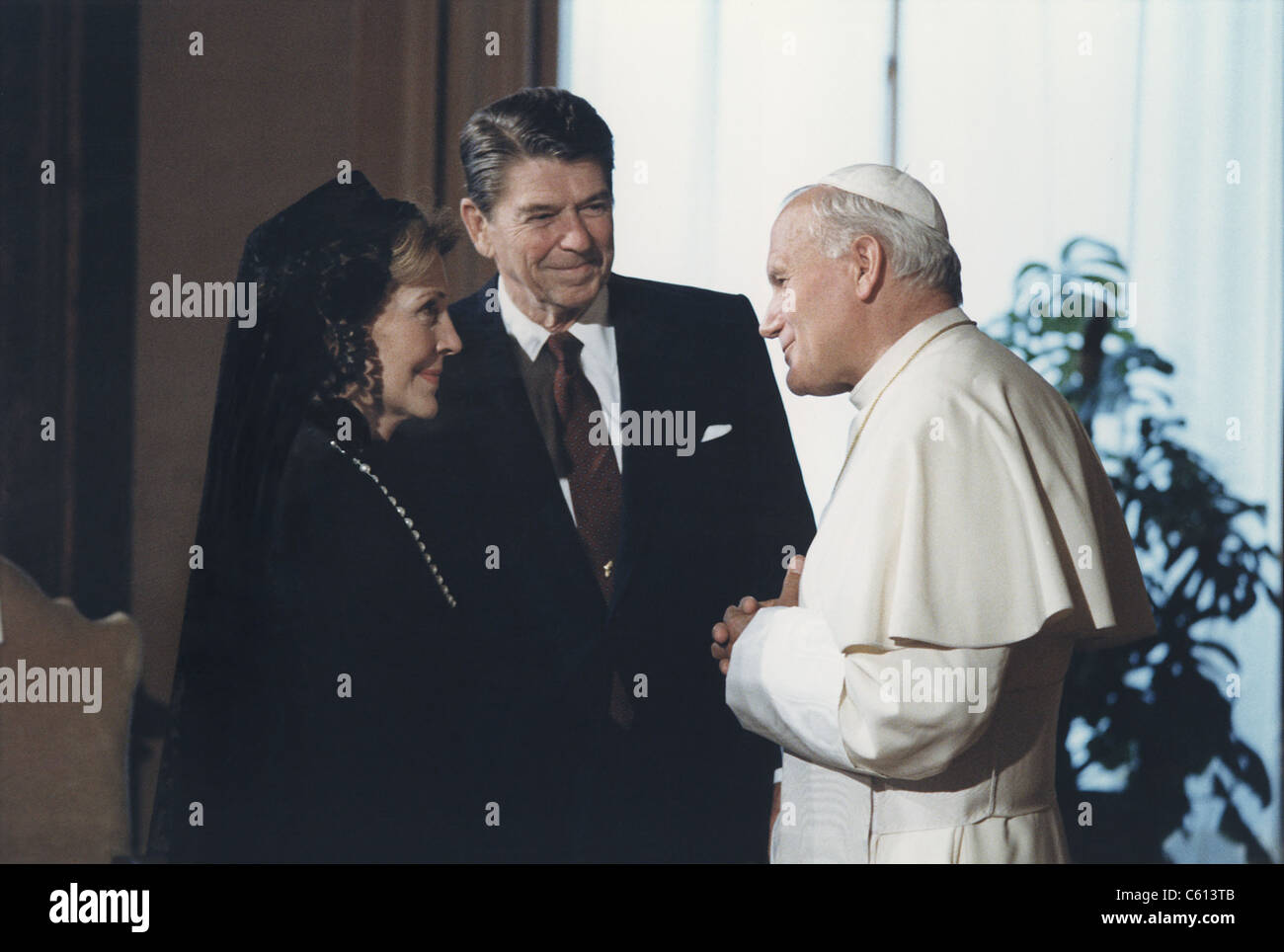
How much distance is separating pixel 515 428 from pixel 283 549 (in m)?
0.59

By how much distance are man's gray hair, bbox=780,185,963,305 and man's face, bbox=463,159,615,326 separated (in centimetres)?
53

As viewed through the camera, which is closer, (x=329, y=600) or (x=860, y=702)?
(x=860, y=702)

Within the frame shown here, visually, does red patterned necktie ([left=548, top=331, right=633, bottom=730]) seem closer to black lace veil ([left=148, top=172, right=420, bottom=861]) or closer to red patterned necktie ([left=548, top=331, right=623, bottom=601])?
red patterned necktie ([left=548, top=331, right=623, bottom=601])

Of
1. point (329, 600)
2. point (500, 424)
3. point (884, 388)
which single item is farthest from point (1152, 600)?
point (329, 600)

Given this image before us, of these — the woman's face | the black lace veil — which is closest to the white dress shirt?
the woman's face

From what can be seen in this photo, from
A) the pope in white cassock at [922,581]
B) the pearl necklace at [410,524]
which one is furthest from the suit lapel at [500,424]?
the pope in white cassock at [922,581]

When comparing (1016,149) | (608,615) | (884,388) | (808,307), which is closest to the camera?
(884,388)

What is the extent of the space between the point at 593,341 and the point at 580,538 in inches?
17.9

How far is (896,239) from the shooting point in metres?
2.70

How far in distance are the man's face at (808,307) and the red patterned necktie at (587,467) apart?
0.44 metres

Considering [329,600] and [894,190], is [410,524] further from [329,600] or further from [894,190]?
[894,190]

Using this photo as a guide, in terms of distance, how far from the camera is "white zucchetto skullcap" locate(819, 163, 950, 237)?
2.74 metres
